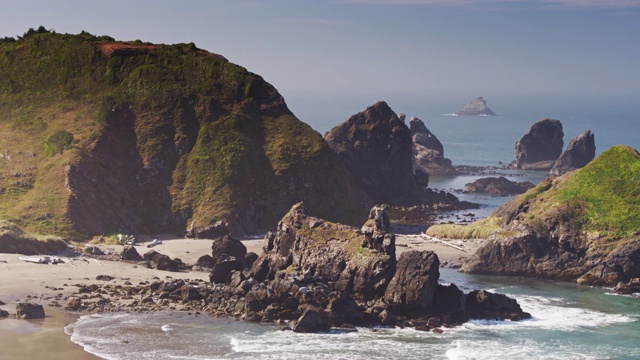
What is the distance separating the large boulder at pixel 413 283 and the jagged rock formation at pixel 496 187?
10438 centimetres

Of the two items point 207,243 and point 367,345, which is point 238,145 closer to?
point 207,243

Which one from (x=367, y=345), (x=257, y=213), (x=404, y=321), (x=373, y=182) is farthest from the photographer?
(x=373, y=182)

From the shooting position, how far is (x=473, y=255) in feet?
366

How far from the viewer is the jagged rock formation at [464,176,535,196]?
190750 millimetres

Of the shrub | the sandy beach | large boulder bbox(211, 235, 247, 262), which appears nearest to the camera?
the sandy beach

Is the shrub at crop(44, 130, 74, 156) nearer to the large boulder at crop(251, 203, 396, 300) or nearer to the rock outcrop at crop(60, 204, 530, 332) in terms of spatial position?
the rock outcrop at crop(60, 204, 530, 332)

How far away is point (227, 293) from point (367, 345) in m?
16.1

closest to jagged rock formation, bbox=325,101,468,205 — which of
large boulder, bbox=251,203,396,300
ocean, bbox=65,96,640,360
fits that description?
large boulder, bbox=251,203,396,300

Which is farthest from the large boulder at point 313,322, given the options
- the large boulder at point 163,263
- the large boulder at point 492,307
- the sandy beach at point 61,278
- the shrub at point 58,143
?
the shrub at point 58,143

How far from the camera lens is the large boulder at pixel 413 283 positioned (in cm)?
8475

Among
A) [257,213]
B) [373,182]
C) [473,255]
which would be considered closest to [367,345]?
[473,255]

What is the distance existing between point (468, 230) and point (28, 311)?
200ft

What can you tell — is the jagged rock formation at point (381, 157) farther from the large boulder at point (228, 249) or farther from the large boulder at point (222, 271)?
the large boulder at point (222, 271)

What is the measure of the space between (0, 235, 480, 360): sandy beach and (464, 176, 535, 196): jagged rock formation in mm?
66573
